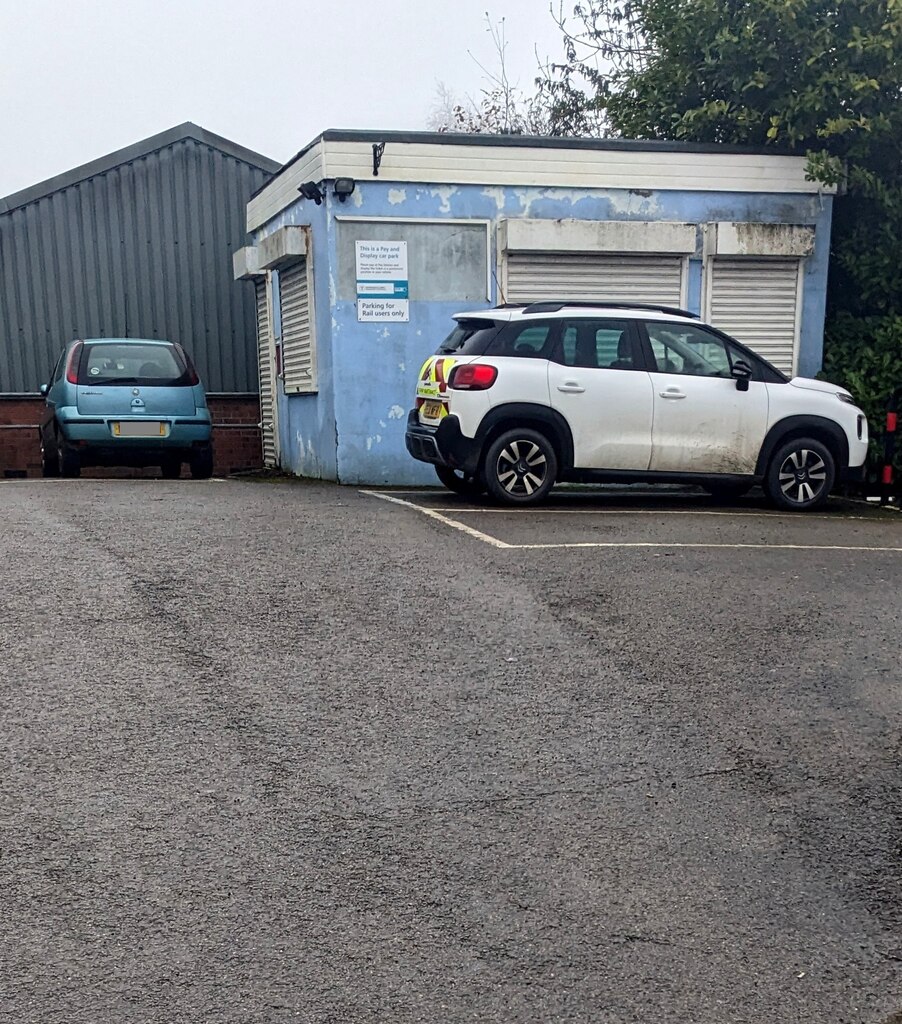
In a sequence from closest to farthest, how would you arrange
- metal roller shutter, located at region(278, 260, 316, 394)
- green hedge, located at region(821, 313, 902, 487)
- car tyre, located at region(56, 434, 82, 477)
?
car tyre, located at region(56, 434, 82, 477)
green hedge, located at region(821, 313, 902, 487)
metal roller shutter, located at region(278, 260, 316, 394)

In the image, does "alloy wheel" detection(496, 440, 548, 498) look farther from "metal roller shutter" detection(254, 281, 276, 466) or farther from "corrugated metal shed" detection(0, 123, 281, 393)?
"corrugated metal shed" detection(0, 123, 281, 393)

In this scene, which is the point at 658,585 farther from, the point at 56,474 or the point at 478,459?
the point at 56,474

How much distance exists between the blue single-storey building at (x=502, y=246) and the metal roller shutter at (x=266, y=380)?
265cm

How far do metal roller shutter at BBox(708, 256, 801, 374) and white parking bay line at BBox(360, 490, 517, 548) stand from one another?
5110 millimetres

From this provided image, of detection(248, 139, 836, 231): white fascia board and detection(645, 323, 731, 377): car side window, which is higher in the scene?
detection(248, 139, 836, 231): white fascia board

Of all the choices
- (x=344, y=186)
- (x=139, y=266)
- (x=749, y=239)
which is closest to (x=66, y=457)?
(x=344, y=186)

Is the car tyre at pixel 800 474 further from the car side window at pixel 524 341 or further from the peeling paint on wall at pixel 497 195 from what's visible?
the peeling paint on wall at pixel 497 195

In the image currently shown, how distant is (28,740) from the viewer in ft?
15.1

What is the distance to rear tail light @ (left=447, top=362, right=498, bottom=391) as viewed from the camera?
10.5 metres

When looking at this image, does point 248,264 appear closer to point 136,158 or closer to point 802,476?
point 136,158

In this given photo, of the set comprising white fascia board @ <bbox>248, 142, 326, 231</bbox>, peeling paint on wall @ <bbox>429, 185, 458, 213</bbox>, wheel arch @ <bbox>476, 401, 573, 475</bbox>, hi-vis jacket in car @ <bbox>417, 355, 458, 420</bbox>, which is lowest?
wheel arch @ <bbox>476, 401, 573, 475</bbox>

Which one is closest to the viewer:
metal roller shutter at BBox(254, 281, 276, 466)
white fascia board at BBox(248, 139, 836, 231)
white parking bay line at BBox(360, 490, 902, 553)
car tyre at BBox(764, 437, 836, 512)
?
white parking bay line at BBox(360, 490, 902, 553)

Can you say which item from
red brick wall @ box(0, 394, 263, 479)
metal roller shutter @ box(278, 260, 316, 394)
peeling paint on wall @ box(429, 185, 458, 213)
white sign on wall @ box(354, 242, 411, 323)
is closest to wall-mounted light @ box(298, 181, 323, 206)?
white sign on wall @ box(354, 242, 411, 323)

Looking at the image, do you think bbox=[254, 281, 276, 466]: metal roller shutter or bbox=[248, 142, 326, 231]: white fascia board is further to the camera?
bbox=[254, 281, 276, 466]: metal roller shutter
